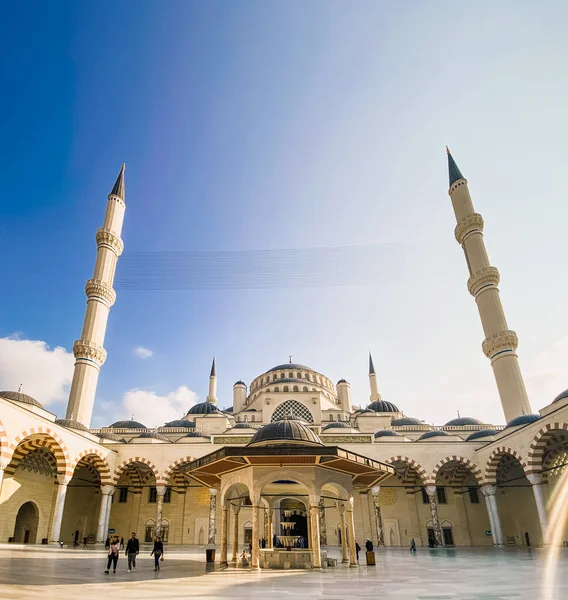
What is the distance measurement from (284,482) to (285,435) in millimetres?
2591

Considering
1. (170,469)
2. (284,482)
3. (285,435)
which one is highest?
(170,469)

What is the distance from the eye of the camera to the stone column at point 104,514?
21.6 m

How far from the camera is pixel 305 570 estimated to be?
1019cm

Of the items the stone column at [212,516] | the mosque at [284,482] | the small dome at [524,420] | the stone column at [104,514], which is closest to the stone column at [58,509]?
the mosque at [284,482]

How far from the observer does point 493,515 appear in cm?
2155

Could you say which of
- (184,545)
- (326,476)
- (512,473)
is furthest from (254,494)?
(512,473)

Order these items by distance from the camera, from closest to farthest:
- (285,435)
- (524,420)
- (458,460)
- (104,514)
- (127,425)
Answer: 1. (285,435)
2. (524,420)
3. (104,514)
4. (458,460)
5. (127,425)

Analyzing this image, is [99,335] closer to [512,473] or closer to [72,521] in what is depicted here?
[72,521]

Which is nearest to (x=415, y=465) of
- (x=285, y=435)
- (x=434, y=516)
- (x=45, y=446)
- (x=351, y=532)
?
(x=434, y=516)

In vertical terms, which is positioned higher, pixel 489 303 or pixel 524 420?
pixel 489 303

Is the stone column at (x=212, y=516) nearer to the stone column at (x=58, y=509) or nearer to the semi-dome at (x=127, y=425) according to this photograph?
the stone column at (x=58, y=509)

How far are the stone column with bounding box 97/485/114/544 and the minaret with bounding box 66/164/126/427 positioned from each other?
451 cm

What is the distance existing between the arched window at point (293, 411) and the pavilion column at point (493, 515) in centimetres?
1328

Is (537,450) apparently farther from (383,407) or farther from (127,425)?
(127,425)
